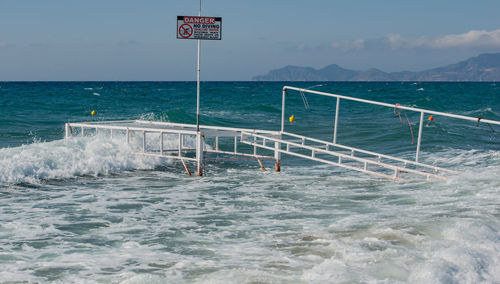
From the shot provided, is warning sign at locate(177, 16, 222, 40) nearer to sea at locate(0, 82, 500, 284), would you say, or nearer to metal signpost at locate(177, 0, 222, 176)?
metal signpost at locate(177, 0, 222, 176)

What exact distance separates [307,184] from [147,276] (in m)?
6.12

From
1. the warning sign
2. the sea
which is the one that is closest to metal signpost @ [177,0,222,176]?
the warning sign

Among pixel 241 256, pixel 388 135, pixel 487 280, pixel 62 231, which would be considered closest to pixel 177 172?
pixel 62 231

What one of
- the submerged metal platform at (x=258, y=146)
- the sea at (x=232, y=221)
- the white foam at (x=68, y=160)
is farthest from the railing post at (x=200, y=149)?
the white foam at (x=68, y=160)

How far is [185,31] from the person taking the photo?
38.1ft

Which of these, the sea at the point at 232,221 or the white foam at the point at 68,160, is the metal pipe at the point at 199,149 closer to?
the sea at the point at 232,221

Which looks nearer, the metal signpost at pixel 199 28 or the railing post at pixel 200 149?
the metal signpost at pixel 199 28

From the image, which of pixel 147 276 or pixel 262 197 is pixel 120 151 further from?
pixel 147 276

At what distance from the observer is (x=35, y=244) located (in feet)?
22.4

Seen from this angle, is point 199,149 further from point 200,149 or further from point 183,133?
point 183,133

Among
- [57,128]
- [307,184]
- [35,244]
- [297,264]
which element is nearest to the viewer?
[297,264]

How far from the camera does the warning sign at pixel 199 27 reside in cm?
1157

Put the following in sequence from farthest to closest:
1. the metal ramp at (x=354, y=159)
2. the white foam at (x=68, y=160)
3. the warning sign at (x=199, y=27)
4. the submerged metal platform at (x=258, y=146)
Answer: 1. the white foam at (x=68, y=160)
2. the warning sign at (x=199, y=27)
3. the submerged metal platform at (x=258, y=146)
4. the metal ramp at (x=354, y=159)

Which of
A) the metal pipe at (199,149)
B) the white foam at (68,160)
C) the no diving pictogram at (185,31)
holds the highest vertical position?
the no diving pictogram at (185,31)
